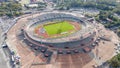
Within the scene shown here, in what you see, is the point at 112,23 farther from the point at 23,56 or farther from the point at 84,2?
the point at 23,56

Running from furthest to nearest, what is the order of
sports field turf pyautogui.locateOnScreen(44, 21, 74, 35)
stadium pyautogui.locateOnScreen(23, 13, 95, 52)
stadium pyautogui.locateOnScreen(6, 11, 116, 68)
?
sports field turf pyautogui.locateOnScreen(44, 21, 74, 35) → stadium pyautogui.locateOnScreen(23, 13, 95, 52) → stadium pyautogui.locateOnScreen(6, 11, 116, 68)

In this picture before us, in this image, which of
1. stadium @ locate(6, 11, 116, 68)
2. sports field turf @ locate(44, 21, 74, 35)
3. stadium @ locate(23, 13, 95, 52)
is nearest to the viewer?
stadium @ locate(6, 11, 116, 68)

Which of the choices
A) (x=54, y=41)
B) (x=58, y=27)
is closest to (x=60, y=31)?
(x=58, y=27)

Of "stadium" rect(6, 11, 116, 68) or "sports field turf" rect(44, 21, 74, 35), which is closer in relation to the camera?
"stadium" rect(6, 11, 116, 68)

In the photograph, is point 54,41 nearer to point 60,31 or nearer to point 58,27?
point 60,31

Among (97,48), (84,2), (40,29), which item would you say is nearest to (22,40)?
(40,29)

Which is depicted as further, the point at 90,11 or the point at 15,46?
the point at 90,11
